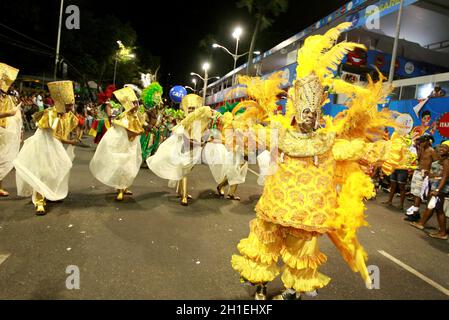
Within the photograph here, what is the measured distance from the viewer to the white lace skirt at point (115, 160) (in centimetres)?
622

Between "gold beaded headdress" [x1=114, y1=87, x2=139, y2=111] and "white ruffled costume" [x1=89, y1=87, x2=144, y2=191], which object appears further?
"gold beaded headdress" [x1=114, y1=87, x2=139, y2=111]

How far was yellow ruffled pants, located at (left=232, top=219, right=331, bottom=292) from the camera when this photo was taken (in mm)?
2973

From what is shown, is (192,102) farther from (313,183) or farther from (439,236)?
(439,236)

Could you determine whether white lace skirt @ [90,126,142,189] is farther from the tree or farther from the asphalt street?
the tree

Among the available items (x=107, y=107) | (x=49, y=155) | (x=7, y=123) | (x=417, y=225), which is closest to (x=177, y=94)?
(x=107, y=107)

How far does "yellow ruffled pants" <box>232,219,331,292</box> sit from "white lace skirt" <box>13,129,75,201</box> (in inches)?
142

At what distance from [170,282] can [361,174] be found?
6.99ft

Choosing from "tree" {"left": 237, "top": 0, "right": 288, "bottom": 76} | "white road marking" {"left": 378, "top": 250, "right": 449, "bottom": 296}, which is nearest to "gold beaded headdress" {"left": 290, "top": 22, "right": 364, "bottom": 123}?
"white road marking" {"left": 378, "top": 250, "right": 449, "bottom": 296}

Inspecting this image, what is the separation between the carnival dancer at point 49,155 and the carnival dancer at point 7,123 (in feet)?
2.55

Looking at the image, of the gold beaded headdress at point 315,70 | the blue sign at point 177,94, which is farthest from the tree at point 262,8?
the gold beaded headdress at point 315,70

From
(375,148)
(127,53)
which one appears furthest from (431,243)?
(127,53)

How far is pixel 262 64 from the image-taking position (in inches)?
1336
